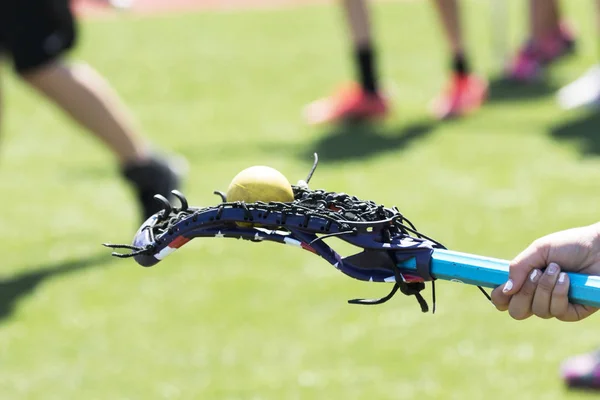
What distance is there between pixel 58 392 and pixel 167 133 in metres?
3.40

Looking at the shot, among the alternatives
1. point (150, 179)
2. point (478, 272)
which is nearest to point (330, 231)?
point (478, 272)

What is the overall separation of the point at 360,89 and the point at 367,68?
14 cm

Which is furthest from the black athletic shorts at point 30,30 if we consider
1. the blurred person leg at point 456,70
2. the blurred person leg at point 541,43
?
the blurred person leg at point 541,43

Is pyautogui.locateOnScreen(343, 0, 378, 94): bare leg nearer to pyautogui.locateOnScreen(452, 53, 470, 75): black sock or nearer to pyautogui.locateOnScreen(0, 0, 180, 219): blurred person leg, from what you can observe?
pyautogui.locateOnScreen(452, 53, 470, 75): black sock

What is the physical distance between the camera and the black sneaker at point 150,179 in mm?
4504

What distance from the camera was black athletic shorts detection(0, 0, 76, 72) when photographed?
14.1 ft

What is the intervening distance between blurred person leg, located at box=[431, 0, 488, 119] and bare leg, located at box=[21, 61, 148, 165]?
247 cm

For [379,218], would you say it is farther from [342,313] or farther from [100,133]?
[100,133]

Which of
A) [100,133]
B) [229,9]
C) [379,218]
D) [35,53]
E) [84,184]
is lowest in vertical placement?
[229,9]

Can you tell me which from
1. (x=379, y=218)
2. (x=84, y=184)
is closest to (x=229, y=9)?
(x=84, y=184)

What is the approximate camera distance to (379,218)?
1822mm

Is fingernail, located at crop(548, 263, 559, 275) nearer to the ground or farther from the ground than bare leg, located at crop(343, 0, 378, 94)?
farther from the ground

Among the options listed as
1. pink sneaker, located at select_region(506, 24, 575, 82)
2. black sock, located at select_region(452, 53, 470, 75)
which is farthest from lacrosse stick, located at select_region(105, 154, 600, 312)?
pink sneaker, located at select_region(506, 24, 575, 82)

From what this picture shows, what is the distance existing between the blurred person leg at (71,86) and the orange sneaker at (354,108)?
1.98 meters
